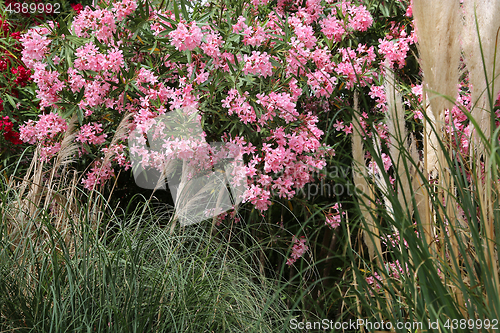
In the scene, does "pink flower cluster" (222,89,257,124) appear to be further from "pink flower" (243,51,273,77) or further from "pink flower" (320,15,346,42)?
"pink flower" (320,15,346,42)

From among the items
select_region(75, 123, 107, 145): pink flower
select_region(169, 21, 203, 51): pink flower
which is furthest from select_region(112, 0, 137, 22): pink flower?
select_region(75, 123, 107, 145): pink flower

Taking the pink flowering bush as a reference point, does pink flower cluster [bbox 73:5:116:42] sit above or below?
above

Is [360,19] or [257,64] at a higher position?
[360,19]

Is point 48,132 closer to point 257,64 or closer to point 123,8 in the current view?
point 123,8

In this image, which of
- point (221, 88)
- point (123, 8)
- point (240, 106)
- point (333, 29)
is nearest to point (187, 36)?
point (221, 88)

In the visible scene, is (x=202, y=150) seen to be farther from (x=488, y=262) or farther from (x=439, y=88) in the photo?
(x=488, y=262)

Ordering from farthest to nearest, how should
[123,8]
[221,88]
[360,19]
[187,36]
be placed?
[360,19] < [123,8] < [221,88] < [187,36]

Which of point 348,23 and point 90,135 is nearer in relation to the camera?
point 90,135

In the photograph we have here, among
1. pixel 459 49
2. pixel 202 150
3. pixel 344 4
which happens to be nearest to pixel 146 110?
pixel 202 150

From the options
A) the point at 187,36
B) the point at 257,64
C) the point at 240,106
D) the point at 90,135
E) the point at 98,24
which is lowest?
the point at 90,135

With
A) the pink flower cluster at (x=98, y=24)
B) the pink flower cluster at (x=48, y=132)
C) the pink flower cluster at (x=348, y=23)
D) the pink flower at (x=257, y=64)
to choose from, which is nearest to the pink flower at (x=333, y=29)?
the pink flower cluster at (x=348, y=23)

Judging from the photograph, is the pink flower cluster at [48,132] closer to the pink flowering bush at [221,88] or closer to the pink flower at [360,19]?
the pink flowering bush at [221,88]

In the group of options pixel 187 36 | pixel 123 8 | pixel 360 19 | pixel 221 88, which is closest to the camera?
pixel 187 36

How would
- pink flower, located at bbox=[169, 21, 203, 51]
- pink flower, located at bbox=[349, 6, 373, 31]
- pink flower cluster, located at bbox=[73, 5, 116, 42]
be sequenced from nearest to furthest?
pink flower, located at bbox=[169, 21, 203, 51]
pink flower cluster, located at bbox=[73, 5, 116, 42]
pink flower, located at bbox=[349, 6, 373, 31]
